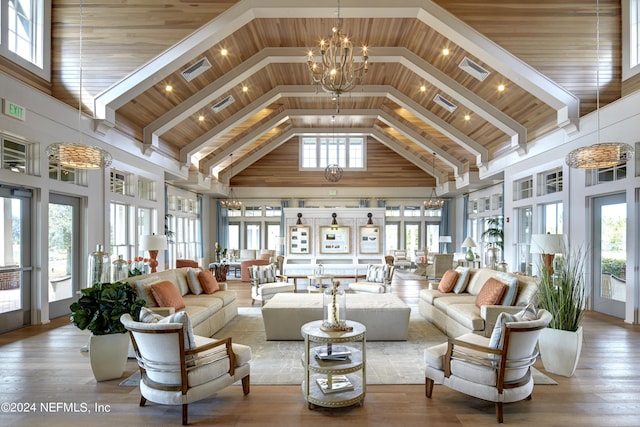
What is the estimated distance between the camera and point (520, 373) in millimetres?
2959

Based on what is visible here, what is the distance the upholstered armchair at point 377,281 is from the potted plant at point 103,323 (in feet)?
15.2

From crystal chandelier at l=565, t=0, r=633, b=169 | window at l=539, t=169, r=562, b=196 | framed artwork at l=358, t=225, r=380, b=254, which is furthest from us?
framed artwork at l=358, t=225, r=380, b=254

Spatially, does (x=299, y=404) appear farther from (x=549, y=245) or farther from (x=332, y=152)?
(x=332, y=152)

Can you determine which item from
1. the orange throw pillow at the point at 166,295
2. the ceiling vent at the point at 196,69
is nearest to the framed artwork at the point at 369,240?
the ceiling vent at the point at 196,69

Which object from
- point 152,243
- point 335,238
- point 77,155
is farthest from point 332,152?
point 77,155

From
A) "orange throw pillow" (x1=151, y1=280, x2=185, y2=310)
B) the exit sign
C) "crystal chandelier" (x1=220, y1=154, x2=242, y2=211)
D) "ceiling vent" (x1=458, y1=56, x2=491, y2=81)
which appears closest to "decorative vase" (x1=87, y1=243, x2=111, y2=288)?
"orange throw pillow" (x1=151, y1=280, x2=185, y2=310)

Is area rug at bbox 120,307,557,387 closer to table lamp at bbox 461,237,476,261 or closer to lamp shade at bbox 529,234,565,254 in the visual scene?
lamp shade at bbox 529,234,565,254

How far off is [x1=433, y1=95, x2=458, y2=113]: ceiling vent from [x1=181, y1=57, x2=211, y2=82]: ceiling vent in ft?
16.7

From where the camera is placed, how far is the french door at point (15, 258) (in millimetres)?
5055

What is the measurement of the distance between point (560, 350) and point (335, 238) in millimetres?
9647

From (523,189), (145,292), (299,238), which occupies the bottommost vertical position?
(145,292)

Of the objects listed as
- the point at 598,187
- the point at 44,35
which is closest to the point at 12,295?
the point at 44,35

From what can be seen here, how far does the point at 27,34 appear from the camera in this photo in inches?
213

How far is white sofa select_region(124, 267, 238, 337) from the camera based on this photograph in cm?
446
